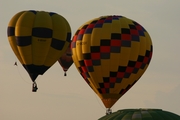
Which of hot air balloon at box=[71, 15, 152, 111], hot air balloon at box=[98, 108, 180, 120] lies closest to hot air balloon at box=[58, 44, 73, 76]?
hot air balloon at box=[71, 15, 152, 111]

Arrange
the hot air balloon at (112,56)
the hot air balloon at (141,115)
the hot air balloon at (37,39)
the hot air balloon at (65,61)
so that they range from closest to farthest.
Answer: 1. the hot air balloon at (141,115)
2. the hot air balloon at (37,39)
3. the hot air balloon at (112,56)
4. the hot air balloon at (65,61)

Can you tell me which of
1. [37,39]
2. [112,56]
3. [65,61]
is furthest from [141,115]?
[65,61]

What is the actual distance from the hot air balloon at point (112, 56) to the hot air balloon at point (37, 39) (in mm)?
2161

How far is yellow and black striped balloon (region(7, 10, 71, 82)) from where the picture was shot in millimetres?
54375

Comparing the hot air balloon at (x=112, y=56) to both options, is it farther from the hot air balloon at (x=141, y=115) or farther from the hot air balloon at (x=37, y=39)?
the hot air balloon at (x=141, y=115)

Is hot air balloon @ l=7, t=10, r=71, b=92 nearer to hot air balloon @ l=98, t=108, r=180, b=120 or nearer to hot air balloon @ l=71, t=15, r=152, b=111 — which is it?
hot air balloon @ l=71, t=15, r=152, b=111

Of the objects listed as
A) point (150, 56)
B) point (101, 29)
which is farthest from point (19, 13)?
point (150, 56)

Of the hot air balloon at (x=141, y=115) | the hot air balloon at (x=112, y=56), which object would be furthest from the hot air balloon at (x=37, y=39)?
the hot air balloon at (x=141, y=115)

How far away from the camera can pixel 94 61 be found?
56.0 metres

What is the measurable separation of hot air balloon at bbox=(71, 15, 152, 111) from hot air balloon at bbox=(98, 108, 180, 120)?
4.19 meters

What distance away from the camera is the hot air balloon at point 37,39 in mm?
54375

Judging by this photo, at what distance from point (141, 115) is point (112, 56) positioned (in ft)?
22.1

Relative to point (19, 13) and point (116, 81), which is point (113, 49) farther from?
point (19, 13)

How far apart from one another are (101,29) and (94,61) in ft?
7.91
